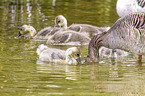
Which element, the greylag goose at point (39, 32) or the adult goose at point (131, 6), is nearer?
the adult goose at point (131, 6)

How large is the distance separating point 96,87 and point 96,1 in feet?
47.7

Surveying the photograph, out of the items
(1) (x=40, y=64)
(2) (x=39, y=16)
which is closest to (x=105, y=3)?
(2) (x=39, y=16)

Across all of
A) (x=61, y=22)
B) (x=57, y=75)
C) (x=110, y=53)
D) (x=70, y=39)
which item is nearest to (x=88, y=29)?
(x=61, y=22)

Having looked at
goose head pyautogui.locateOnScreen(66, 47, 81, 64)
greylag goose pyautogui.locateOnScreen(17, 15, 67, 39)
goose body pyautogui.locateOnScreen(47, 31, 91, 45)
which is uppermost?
greylag goose pyautogui.locateOnScreen(17, 15, 67, 39)

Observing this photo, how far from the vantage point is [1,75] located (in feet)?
24.4

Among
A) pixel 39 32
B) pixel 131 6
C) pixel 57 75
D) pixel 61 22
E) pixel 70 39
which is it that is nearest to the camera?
pixel 57 75

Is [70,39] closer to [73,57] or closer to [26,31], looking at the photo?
[26,31]

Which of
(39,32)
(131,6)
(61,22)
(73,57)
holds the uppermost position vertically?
(131,6)

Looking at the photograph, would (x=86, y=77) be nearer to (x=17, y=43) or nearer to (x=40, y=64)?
(x=40, y=64)

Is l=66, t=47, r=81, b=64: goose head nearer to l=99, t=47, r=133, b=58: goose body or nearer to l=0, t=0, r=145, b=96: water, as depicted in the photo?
l=0, t=0, r=145, b=96: water

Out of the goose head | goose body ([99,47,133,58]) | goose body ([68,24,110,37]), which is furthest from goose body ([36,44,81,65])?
goose body ([68,24,110,37])

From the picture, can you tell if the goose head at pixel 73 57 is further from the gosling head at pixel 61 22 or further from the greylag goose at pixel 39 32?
the gosling head at pixel 61 22

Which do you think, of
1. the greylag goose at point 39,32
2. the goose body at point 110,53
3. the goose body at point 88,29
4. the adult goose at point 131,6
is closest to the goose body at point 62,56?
the goose body at point 110,53

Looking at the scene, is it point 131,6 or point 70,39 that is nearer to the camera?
point 131,6
